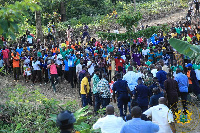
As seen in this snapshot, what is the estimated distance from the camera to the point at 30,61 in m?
16.5

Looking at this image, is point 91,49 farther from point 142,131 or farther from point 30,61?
point 142,131

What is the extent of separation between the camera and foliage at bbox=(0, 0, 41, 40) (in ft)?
19.8

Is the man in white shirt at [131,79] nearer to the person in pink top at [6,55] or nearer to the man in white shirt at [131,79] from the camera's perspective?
the man in white shirt at [131,79]

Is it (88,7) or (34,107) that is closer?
(34,107)

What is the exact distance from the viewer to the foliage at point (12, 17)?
19.8ft

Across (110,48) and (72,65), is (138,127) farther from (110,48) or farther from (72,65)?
(110,48)

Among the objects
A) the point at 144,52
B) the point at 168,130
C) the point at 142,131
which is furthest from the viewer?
the point at 144,52

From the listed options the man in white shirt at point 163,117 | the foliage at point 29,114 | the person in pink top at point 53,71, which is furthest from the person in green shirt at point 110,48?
the man in white shirt at point 163,117

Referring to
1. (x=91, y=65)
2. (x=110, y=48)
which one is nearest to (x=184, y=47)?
(x=91, y=65)

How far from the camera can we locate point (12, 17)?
620 centimetres

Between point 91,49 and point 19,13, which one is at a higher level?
point 19,13

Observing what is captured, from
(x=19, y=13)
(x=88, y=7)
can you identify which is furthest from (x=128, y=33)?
(x=88, y=7)

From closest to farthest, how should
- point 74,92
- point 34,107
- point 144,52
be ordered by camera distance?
1. point 34,107
2. point 74,92
3. point 144,52

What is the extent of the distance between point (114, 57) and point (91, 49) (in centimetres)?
221
